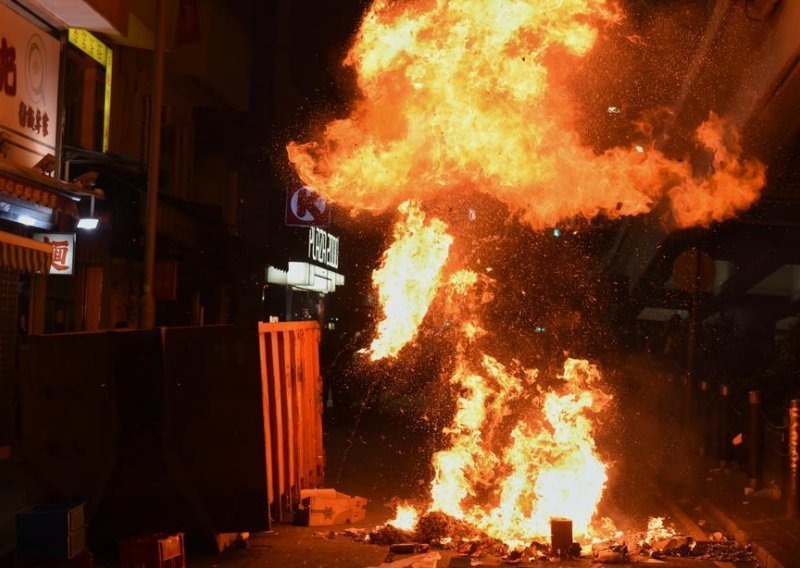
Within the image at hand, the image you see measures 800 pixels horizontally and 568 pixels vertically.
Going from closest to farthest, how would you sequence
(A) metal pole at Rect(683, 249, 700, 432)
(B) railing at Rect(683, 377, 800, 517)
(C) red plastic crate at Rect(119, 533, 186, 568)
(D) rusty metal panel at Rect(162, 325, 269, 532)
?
(C) red plastic crate at Rect(119, 533, 186, 568), (D) rusty metal panel at Rect(162, 325, 269, 532), (B) railing at Rect(683, 377, 800, 517), (A) metal pole at Rect(683, 249, 700, 432)

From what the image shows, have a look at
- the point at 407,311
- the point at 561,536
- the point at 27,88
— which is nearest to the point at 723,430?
the point at 407,311

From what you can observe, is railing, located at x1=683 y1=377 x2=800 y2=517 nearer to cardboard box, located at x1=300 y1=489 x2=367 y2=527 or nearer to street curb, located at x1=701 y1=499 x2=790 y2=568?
street curb, located at x1=701 y1=499 x2=790 y2=568

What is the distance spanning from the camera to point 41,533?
640 cm

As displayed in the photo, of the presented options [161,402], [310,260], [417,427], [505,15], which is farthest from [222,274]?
[161,402]

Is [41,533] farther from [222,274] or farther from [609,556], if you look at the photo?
[222,274]

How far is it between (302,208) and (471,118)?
18.0 m

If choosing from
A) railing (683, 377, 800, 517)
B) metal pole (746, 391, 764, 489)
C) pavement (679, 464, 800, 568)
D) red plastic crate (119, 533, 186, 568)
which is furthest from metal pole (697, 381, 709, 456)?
red plastic crate (119, 533, 186, 568)

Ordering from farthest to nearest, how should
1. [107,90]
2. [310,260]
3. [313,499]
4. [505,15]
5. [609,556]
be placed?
1. [310,260]
2. [107,90]
3. [505,15]
4. [313,499]
5. [609,556]

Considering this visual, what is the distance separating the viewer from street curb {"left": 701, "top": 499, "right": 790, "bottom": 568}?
7.37 m

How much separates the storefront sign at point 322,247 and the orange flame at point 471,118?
19.0m

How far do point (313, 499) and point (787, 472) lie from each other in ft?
16.8

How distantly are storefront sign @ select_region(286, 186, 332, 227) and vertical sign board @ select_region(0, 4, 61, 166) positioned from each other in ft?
47.3

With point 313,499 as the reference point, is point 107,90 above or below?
above

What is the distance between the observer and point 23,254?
11.5m
